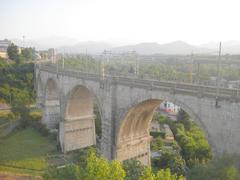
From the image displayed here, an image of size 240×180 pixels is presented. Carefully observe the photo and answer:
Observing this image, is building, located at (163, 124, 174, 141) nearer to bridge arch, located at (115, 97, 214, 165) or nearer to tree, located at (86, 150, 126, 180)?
bridge arch, located at (115, 97, 214, 165)

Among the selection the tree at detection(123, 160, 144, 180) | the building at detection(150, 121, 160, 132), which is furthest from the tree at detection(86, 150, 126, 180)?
the building at detection(150, 121, 160, 132)

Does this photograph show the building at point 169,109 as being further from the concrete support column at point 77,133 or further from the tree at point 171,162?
the tree at point 171,162

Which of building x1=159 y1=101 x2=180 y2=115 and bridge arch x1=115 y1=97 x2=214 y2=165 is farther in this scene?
building x1=159 y1=101 x2=180 y2=115

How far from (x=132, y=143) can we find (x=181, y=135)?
1317 cm

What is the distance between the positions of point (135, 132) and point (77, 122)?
484 inches

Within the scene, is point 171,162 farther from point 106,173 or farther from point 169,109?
point 169,109

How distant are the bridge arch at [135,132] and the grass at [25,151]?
9779 mm

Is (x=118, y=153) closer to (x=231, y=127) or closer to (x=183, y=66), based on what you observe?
(x=231, y=127)

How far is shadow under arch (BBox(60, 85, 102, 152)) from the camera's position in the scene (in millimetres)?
36562

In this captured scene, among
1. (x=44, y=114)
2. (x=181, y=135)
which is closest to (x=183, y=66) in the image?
(x=181, y=135)

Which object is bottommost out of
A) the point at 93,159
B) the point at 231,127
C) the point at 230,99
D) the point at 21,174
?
the point at 21,174

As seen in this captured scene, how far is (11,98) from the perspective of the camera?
50.5 metres

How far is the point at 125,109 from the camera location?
24.8 meters

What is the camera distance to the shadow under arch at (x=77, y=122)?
36.6 meters
